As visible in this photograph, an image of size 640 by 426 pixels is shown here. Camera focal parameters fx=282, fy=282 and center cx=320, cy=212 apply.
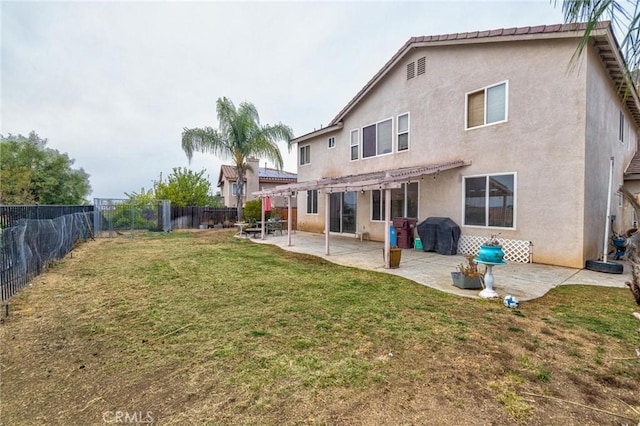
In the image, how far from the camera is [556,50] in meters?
7.65

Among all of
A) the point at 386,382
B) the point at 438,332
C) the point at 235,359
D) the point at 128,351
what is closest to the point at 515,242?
the point at 438,332

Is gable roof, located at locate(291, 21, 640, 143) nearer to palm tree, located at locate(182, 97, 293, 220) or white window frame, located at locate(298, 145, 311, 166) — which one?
white window frame, located at locate(298, 145, 311, 166)

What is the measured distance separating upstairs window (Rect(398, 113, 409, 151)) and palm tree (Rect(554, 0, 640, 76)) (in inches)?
372

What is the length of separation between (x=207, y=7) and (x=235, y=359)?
13.6 meters

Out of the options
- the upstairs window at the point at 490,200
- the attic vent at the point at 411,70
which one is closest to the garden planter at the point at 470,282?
the upstairs window at the point at 490,200

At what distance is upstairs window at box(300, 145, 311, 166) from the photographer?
1653cm

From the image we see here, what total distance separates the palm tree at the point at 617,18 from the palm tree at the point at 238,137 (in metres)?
15.8

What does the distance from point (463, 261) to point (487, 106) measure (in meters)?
5.01

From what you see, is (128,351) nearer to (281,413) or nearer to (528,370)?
(281,413)

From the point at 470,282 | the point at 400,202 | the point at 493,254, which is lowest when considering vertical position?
the point at 470,282

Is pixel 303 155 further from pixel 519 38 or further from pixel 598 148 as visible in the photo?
pixel 598 148

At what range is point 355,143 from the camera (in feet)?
44.7

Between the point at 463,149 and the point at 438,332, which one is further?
the point at 463,149

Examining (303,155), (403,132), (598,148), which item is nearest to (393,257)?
(403,132)
